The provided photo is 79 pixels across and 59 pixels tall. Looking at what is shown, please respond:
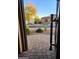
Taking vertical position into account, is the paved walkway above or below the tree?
below

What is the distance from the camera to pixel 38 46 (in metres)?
3.58

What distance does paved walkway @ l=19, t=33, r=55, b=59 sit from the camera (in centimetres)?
350

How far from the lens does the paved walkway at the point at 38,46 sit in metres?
3.50

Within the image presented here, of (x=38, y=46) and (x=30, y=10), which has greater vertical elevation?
(x=30, y=10)

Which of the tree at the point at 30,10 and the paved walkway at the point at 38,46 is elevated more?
the tree at the point at 30,10
